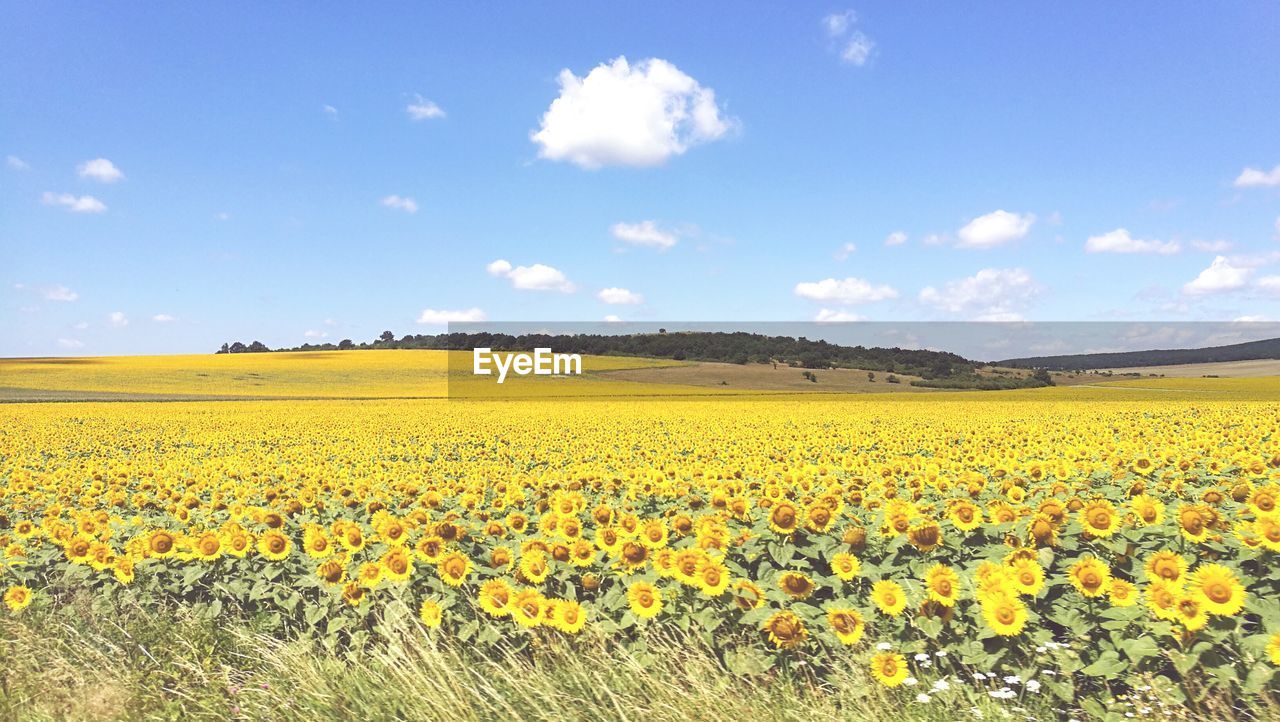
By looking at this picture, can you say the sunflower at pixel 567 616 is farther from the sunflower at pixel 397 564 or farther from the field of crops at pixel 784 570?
the sunflower at pixel 397 564

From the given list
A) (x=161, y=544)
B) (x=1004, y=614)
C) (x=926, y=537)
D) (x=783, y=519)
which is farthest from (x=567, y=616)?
(x=161, y=544)

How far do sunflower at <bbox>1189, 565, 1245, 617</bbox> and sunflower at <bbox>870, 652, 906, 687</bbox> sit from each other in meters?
1.59

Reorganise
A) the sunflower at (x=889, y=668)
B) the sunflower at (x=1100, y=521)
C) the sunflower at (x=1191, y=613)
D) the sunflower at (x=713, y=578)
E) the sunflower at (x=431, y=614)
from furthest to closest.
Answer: the sunflower at (x=1100, y=521)
the sunflower at (x=431, y=614)
the sunflower at (x=713, y=578)
the sunflower at (x=889, y=668)
the sunflower at (x=1191, y=613)

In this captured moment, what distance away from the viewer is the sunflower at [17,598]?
552cm

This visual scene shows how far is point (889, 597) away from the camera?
171 inches

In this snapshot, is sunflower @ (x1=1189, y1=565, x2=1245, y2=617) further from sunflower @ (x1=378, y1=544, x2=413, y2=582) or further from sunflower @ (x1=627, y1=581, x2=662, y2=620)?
sunflower @ (x1=378, y1=544, x2=413, y2=582)

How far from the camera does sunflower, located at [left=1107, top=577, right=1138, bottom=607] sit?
4062 millimetres

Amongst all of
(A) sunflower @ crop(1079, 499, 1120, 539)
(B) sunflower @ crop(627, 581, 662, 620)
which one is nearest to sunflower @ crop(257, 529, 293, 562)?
(B) sunflower @ crop(627, 581, 662, 620)

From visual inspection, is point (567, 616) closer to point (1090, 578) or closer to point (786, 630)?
point (786, 630)

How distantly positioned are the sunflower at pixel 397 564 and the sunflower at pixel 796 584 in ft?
8.00

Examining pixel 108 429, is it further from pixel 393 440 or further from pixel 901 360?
pixel 901 360

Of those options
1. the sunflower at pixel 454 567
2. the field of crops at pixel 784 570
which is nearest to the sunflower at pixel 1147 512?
the field of crops at pixel 784 570

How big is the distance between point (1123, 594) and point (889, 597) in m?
1.22

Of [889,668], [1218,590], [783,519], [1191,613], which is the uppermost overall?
[783,519]
